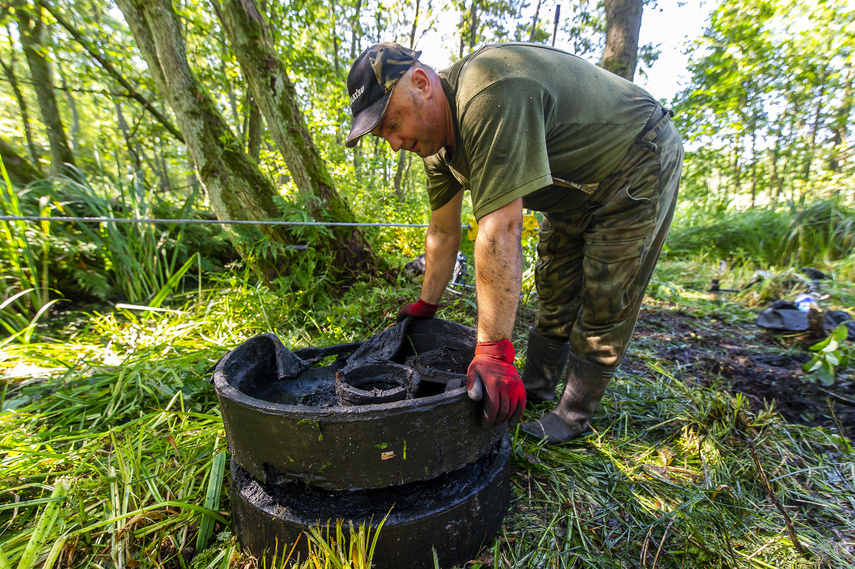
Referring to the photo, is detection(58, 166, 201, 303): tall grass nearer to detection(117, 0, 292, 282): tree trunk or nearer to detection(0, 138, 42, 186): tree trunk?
detection(117, 0, 292, 282): tree trunk

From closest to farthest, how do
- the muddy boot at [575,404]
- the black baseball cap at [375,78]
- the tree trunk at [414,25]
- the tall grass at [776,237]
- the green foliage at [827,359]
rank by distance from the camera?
the black baseball cap at [375,78] → the muddy boot at [575,404] → the green foliage at [827,359] → the tall grass at [776,237] → the tree trunk at [414,25]

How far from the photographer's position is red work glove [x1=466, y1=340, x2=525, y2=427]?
3.72 feet

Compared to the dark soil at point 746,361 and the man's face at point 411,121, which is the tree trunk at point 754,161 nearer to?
the dark soil at point 746,361

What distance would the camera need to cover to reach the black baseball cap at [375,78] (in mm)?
1326

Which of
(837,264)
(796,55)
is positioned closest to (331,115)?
(837,264)

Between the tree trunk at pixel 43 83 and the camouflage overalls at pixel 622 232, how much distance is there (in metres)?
5.90

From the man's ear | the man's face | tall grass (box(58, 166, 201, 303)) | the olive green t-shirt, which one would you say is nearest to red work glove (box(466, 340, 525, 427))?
the olive green t-shirt

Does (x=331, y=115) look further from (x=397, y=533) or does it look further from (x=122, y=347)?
(x=397, y=533)

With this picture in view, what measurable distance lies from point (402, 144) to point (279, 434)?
1.16m

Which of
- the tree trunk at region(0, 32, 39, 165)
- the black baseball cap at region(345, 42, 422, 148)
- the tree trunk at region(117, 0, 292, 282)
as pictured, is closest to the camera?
the black baseball cap at region(345, 42, 422, 148)

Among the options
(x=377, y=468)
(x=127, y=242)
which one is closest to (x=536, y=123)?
(x=377, y=468)

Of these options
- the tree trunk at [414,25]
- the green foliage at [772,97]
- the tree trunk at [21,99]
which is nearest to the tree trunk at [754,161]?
the green foliage at [772,97]

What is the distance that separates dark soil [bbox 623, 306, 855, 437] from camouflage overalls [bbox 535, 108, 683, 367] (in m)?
1.04

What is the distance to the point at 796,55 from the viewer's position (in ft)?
24.4
